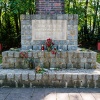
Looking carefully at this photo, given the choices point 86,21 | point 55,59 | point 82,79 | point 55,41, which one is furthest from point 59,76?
point 86,21

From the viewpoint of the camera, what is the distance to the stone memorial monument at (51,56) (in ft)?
14.9

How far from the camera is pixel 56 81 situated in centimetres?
455

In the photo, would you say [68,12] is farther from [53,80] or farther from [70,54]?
[53,80]

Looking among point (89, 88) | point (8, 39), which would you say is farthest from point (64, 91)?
point (8, 39)

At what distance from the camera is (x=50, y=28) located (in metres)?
5.68

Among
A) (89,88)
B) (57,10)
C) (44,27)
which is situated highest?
(57,10)

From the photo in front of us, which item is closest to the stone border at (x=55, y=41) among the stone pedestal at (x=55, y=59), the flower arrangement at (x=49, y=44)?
the flower arrangement at (x=49, y=44)

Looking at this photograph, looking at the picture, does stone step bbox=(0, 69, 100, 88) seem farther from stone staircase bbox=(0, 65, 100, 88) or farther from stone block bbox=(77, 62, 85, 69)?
stone block bbox=(77, 62, 85, 69)

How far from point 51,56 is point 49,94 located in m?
1.53

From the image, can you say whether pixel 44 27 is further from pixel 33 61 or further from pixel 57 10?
pixel 33 61

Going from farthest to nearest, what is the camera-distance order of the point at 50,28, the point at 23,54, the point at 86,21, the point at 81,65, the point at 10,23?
1. the point at 86,21
2. the point at 10,23
3. the point at 50,28
4. the point at 81,65
5. the point at 23,54

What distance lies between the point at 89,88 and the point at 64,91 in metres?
0.62

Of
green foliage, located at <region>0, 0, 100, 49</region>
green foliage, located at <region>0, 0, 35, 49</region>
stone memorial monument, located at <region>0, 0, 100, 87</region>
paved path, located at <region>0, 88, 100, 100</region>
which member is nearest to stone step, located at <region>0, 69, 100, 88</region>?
stone memorial monument, located at <region>0, 0, 100, 87</region>

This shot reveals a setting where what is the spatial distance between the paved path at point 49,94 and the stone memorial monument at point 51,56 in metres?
0.24
